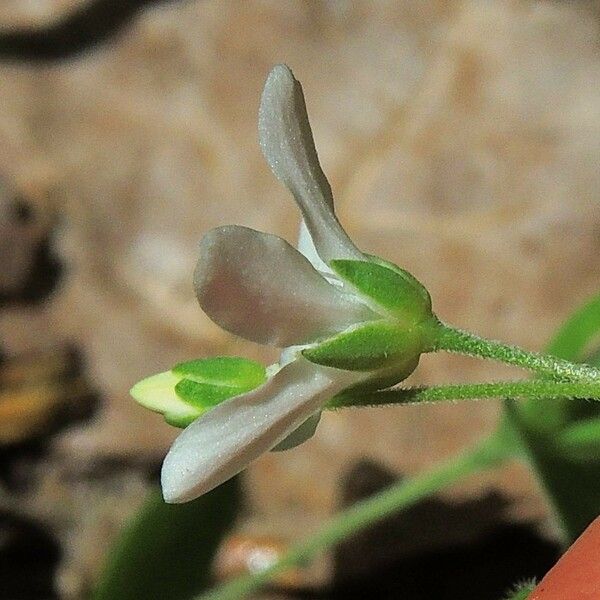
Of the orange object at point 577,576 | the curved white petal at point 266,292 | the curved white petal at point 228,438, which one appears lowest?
the orange object at point 577,576

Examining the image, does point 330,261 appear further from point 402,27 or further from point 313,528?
point 402,27

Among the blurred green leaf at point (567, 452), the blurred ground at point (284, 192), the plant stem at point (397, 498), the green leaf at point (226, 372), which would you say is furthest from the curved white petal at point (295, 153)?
the blurred ground at point (284, 192)

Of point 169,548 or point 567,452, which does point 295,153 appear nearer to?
point 567,452

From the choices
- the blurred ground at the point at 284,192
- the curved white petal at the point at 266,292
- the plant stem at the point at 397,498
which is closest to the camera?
the curved white petal at the point at 266,292

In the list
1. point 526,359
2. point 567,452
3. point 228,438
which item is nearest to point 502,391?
point 526,359

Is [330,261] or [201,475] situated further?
[330,261]

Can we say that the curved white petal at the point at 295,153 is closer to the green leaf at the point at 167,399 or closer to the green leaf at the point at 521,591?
the green leaf at the point at 167,399

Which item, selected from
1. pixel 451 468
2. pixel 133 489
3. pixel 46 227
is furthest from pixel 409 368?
pixel 46 227
